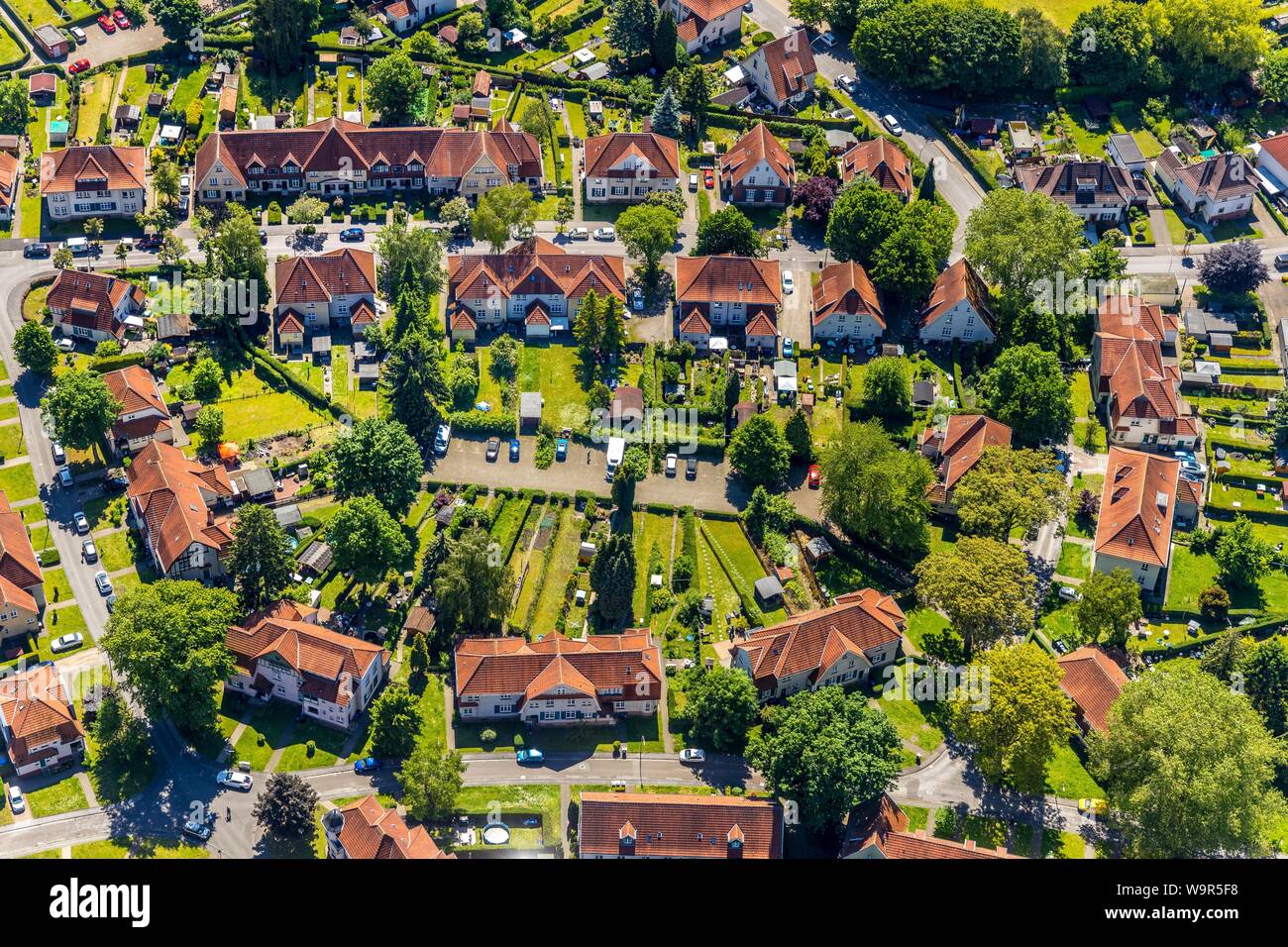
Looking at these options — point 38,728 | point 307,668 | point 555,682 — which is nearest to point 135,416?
point 38,728

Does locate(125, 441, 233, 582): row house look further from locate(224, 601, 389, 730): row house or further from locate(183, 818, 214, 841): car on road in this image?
locate(183, 818, 214, 841): car on road

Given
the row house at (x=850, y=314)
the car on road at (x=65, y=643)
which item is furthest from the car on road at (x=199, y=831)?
the row house at (x=850, y=314)

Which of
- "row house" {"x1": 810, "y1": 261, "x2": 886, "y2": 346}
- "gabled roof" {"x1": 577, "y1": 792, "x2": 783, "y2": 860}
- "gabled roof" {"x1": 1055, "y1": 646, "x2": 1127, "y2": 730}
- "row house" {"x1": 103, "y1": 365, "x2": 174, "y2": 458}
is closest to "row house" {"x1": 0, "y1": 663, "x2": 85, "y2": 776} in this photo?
"row house" {"x1": 103, "y1": 365, "x2": 174, "y2": 458}

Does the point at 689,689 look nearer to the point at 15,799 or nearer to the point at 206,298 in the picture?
the point at 15,799

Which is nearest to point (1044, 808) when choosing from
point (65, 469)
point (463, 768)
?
point (463, 768)

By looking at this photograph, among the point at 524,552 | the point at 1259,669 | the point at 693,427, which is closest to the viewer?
the point at 1259,669

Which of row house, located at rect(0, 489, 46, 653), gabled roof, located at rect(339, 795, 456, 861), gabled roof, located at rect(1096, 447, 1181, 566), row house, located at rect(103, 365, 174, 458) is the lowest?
gabled roof, located at rect(339, 795, 456, 861)

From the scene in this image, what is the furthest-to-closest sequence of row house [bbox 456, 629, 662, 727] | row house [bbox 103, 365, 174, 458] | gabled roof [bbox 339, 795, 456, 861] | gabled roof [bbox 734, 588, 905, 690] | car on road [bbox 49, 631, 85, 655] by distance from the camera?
row house [bbox 103, 365, 174, 458] < car on road [bbox 49, 631, 85, 655] < gabled roof [bbox 734, 588, 905, 690] < row house [bbox 456, 629, 662, 727] < gabled roof [bbox 339, 795, 456, 861]

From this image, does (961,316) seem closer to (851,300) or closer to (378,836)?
(851,300)
